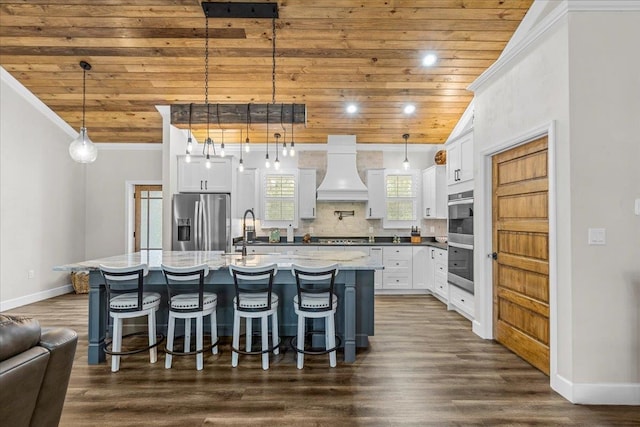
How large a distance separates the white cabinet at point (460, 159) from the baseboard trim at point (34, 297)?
655 cm

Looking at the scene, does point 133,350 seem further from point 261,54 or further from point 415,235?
point 415,235

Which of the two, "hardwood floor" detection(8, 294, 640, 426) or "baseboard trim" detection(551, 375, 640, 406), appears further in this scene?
"baseboard trim" detection(551, 375, 640, 406)

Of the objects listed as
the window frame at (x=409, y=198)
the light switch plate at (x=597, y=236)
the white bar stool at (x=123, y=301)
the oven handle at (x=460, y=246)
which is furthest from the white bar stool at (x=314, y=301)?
the window frame at (x=409, y=198)

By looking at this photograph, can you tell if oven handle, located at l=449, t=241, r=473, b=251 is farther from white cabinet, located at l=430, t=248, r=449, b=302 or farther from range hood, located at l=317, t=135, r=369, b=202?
range hood, located at l=317, t=135, r=369, b=202

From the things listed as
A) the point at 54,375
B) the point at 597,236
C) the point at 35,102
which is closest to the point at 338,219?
the point at 597,236

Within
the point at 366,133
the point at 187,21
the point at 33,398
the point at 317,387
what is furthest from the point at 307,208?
the point at 33,398

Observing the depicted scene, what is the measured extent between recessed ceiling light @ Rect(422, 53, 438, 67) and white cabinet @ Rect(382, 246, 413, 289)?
305 centimetres

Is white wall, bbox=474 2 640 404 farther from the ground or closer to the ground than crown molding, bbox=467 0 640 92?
closer to the ground

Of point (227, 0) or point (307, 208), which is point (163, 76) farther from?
point (307, 208)

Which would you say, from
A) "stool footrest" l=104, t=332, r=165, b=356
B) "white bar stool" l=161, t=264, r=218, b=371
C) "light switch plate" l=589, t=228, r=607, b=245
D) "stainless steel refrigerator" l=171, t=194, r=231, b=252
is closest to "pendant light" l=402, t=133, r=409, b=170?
"stainless steel refrigerator" l=171, t=194, r=231, b=252

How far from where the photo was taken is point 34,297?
5.70 metres

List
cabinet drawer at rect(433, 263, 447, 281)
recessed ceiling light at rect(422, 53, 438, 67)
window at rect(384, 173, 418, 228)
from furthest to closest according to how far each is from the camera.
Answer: window at rect(384, 173, 418, 228) → cabinet drawer at rect(433, 263, 447, 281) → recessed ceiling light at rect(422, 53, 438, 67)

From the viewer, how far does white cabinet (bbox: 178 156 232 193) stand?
20.1 ft

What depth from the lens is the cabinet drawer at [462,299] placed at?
4637mm
